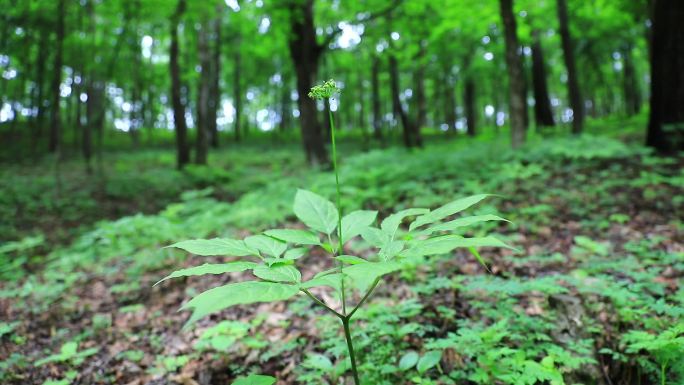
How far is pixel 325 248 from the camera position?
139cm

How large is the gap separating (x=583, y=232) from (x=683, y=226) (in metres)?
0.91

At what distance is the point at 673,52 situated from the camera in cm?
Result: 626

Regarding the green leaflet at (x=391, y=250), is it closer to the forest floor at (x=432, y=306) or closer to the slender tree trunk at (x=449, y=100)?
the forest floor at (x=432, y=306)

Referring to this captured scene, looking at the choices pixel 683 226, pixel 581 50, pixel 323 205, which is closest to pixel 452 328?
pixel 323 205

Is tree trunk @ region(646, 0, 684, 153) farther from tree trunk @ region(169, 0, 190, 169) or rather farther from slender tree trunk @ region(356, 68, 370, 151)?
slender tree trunk @ region(356, 68, 370, 151)

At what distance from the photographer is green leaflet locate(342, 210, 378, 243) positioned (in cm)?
142

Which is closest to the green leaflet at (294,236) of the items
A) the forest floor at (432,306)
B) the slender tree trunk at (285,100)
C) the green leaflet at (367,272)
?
the green leaflet at (367,272)

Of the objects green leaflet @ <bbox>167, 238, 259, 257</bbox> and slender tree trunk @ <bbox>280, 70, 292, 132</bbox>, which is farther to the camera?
slender tree trunk @ <bbox>280, 70, 292, 132</bbox>

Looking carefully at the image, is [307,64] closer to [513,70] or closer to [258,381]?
[513,70]

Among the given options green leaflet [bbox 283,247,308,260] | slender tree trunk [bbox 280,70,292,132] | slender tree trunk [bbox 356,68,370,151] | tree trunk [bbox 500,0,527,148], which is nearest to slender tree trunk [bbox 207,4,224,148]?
slender tree trunk [bbox 280,70,292,132]

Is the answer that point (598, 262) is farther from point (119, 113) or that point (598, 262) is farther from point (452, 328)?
point (119, 113)

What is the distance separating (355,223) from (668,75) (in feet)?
24.2

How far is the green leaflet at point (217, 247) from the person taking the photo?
1283mm

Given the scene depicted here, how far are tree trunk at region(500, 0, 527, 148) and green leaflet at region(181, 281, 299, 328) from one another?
7.59 meters
